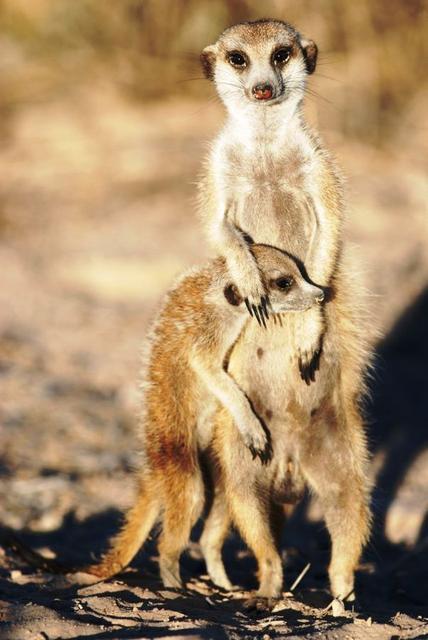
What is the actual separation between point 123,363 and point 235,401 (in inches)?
126

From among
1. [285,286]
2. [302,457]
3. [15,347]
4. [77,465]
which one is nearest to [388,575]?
[302,457]

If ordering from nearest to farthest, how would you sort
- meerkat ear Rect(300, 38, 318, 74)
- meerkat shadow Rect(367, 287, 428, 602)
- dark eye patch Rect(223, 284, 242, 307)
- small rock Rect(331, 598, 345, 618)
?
small rock Rect(331, 598, 345, 618) → dark eye patch Rect(223, 284, 242, 307) → meerkat ear Rect(300, 38, 318, 74) → meerkat shadow Rect(367, 287, 428, 602)

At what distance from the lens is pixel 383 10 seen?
35.4 ft

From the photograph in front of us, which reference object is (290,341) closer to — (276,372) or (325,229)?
(276,372)

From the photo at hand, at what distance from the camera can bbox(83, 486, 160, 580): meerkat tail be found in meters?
3.99

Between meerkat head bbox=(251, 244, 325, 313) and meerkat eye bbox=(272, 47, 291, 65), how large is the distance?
801mm

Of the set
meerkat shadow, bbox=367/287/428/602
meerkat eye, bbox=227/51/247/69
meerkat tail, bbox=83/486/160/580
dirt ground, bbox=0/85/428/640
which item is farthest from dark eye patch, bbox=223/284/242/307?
meerkat shadow, bbox=367/287/428/602

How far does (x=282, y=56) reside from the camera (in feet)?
13.2

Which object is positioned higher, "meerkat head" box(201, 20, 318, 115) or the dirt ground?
"meerkat head" box(201, 20, 318, 115)

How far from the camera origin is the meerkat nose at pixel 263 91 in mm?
3791

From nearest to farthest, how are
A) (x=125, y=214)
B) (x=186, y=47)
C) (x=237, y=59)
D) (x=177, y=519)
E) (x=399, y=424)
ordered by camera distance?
(x=177, y=519) < (x=237, y=59) < (x=399, y=424) < (x=125, y=214) < (x=186, y=47)

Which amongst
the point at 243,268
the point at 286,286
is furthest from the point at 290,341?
the point at 243,268

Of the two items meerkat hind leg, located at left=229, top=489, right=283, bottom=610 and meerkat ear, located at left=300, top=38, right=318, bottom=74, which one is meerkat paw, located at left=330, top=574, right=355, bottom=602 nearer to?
meerkat hind leg, located at left=229, top=489, right=283, bottom=610

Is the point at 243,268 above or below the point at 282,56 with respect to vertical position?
below
